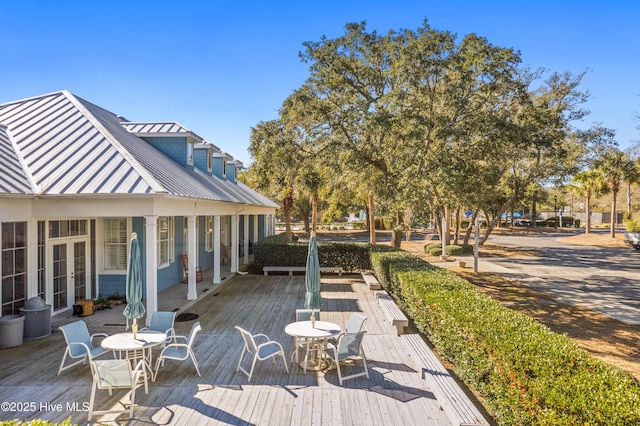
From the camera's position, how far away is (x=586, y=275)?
20.5 m

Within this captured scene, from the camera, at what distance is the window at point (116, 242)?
11.9 metres

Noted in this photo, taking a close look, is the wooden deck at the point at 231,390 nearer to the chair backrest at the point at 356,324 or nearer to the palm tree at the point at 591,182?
the chair backrest at the point at 356,324

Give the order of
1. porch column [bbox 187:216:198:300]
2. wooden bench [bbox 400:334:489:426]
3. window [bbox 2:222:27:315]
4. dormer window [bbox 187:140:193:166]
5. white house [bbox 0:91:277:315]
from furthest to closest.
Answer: dormer window [bbox 187:140:193:166]
porch column [bbox 187:216:198:300]
white house [bbox 0:91:277:315]
window [bbox 2:222:27:315]
wooden bench [bbox 400:334:489:426]

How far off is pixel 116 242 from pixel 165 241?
77.1 inches

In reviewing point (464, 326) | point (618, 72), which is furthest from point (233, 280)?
point (618, 72)

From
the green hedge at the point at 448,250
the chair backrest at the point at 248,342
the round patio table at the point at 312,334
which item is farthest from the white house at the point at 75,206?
the green hedge at the point at 448,250

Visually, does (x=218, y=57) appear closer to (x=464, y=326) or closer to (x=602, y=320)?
(x=464, y=326)

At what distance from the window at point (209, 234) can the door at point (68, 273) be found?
7.14 metres

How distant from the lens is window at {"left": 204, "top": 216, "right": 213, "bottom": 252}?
1835 cm

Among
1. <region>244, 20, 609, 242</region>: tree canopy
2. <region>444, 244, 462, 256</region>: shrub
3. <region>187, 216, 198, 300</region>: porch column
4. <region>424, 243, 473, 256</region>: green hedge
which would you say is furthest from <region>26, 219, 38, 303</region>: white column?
<region>444, 244, 462, 256</region>: shrub

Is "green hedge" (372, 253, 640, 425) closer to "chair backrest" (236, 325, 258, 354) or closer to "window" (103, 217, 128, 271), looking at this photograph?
"chair backrest" (236, 325, 258, 354)

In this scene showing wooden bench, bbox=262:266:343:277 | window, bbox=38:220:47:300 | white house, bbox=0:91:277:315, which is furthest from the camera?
wooden bench, bbox=262:266:343:277

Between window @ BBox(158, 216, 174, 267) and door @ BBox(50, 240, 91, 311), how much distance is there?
2.34m

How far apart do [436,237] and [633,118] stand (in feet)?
80.0
